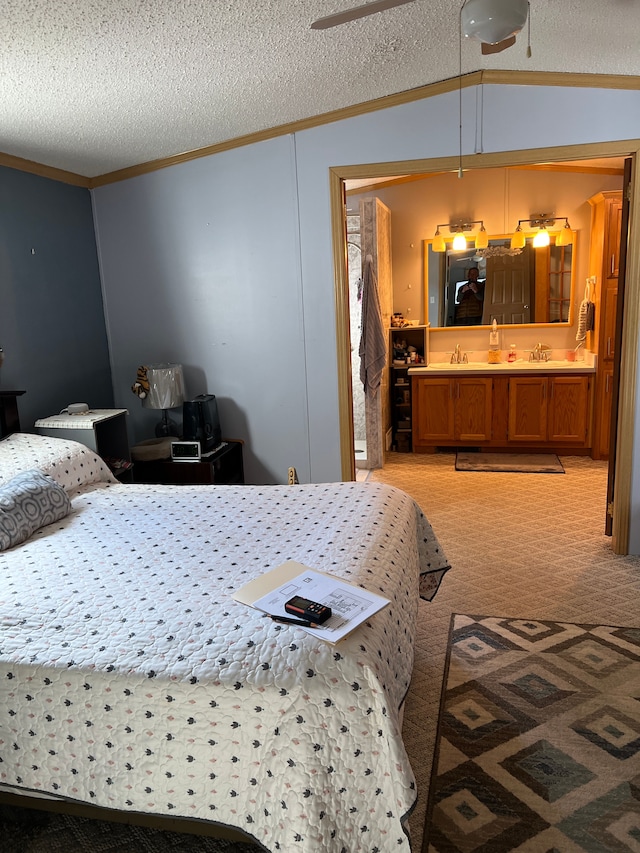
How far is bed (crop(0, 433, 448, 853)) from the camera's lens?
1.51 metres

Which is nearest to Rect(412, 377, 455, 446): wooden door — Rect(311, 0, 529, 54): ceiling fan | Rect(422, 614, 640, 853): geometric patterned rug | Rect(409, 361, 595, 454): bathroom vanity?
Rect(409, 361, 595, 454): bathroom vanity

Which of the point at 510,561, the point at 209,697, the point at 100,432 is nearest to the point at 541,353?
the point at 510,561

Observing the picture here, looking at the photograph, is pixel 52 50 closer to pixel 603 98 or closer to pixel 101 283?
pixel 101 283

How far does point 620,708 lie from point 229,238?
3325mm

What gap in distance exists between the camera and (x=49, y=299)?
3.90 metres

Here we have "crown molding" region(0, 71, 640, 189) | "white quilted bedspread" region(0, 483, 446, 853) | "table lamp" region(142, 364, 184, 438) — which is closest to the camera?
"white quilted bedspread" region(0, 483, 446, 853)

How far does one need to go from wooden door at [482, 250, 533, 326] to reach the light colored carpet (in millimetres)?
1528

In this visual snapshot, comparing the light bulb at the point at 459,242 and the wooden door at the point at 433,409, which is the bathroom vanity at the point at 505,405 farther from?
the light bulb at the point at 459,242

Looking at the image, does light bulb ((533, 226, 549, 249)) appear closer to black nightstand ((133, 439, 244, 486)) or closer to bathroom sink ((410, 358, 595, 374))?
bathroom sink ((410, 358, 595, 374))

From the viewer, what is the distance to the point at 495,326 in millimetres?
5992

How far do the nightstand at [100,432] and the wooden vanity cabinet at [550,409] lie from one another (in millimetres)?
3383

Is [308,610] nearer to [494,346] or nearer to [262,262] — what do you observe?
[262,262]

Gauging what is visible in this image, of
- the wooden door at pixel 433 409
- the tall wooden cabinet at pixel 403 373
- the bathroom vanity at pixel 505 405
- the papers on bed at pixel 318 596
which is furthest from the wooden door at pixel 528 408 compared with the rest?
the papers on bed at pixel 318 596

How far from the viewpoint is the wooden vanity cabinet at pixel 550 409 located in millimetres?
5469
